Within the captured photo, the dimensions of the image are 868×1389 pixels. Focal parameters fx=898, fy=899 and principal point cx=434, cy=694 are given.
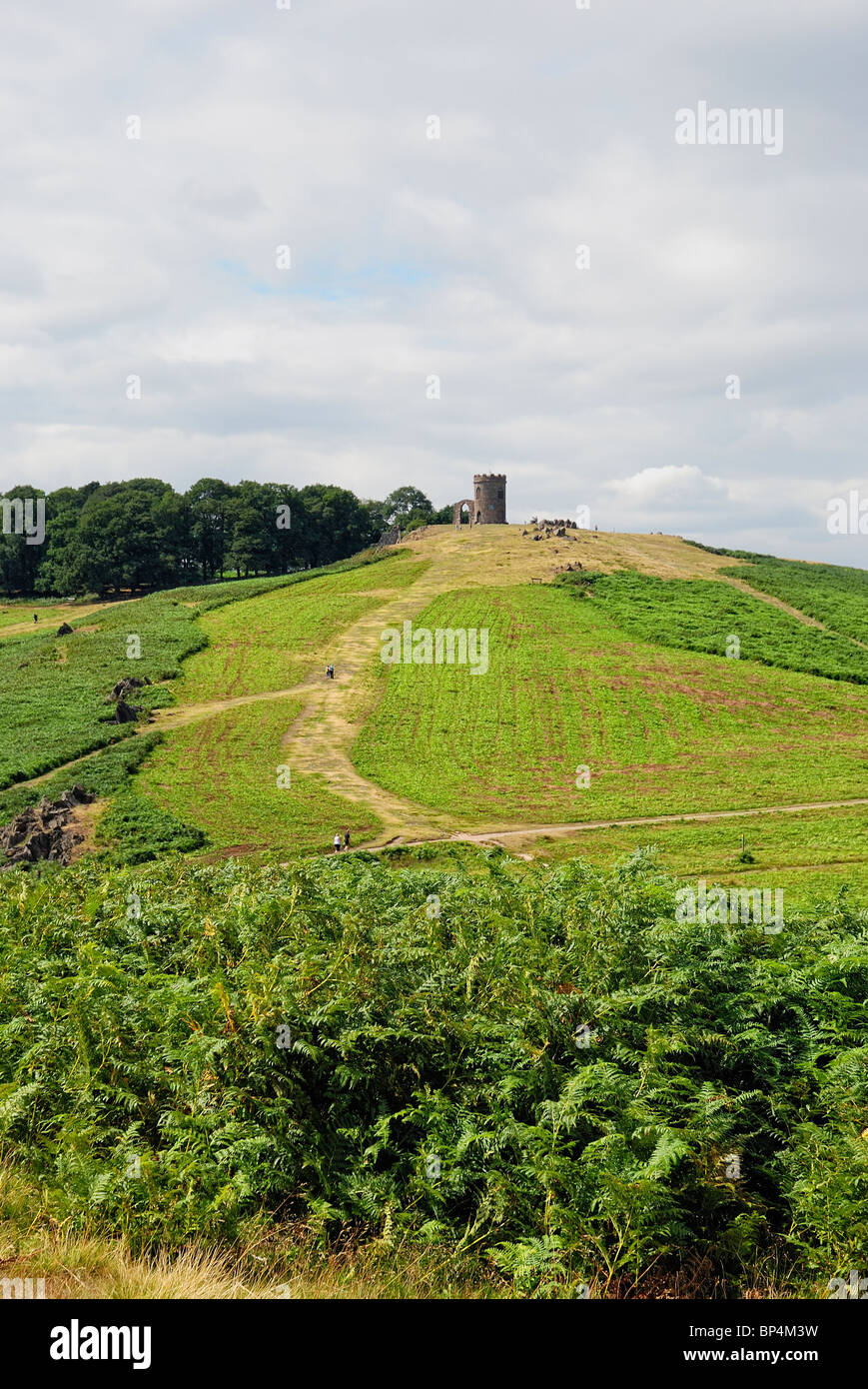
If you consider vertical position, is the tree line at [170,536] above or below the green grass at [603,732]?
above

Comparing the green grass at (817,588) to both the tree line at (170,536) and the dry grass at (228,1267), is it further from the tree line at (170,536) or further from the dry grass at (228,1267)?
the dry grass at (228,1267)

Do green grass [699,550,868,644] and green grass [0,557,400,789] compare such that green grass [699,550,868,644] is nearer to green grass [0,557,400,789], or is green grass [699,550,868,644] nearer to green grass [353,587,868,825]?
green grass [353,587,868,825]

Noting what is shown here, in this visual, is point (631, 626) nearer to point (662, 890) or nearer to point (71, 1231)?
point (662, 890)

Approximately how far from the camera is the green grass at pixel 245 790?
33.6 metres

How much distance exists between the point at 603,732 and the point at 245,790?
63.7 feet

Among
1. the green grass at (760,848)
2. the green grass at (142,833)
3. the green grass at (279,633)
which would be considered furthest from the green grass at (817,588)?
the green grass at (142,833)

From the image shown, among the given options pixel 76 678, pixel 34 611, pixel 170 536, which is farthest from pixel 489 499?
pixel 76 678

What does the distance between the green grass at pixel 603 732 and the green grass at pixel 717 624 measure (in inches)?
75.2

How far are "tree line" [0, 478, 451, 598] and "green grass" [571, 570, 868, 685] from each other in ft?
142

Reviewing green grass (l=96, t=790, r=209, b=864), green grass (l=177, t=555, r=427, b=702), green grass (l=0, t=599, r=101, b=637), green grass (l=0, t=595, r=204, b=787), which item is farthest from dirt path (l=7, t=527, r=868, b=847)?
green grass (l=0, t=599, r=101, b=637)

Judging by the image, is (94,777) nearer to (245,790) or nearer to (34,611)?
(245,790)

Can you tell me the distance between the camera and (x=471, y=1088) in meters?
8.06

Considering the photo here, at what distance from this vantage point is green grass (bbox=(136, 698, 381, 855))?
33562 millimetres
